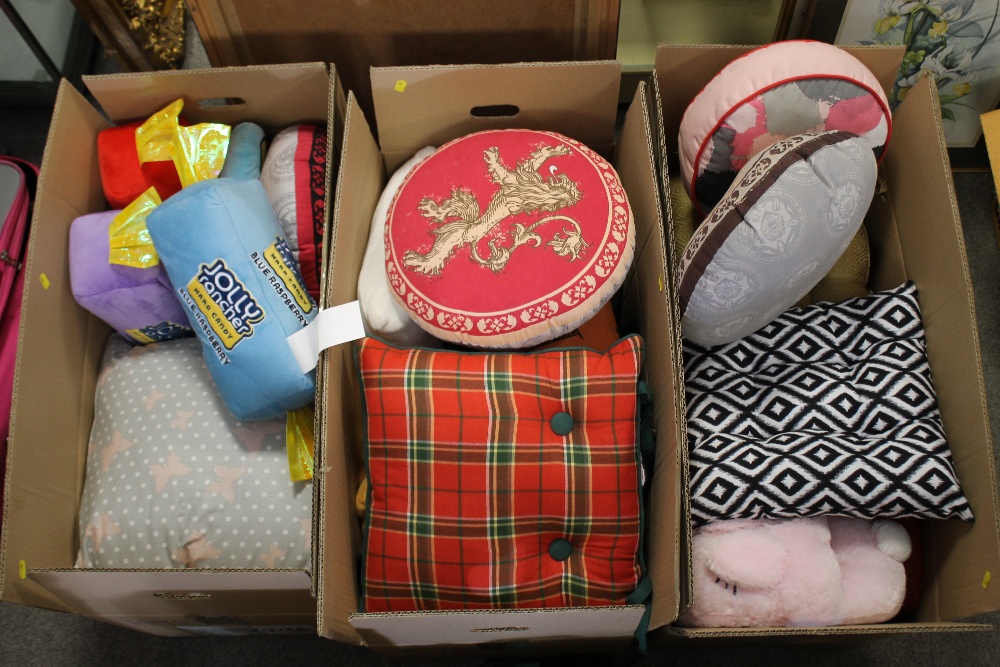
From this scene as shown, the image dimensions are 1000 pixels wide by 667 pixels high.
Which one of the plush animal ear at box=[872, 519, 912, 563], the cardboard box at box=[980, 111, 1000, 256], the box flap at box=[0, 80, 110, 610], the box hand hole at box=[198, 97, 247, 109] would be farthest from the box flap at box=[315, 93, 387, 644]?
the cardboard box at box=[980, 111, 1000, 256]

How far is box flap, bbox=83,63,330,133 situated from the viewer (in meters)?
1.10

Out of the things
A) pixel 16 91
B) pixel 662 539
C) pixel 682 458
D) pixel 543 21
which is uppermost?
pixel 16 91

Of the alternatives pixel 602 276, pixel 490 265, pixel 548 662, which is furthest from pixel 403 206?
pixel 548 662

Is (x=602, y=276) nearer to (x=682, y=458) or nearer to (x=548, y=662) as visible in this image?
(x=682, y=458)

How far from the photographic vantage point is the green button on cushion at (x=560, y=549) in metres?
0.93

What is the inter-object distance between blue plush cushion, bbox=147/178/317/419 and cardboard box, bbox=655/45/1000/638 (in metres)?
0.54

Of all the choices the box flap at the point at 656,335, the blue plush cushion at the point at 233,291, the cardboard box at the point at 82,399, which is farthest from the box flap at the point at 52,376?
the box flap at the point at 656,335

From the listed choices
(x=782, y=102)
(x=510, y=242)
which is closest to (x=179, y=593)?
(x=510, y=242)

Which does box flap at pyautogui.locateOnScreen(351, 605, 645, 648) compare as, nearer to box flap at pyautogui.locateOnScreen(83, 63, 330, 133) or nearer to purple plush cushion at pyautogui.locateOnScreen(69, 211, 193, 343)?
purple plush cushion at pyautogui.locateOnScreen(69, 211, 193, 343)

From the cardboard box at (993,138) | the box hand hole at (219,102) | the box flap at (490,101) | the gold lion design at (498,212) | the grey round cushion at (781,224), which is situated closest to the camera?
the grey round cushion at (781,224)

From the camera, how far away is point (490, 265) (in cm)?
94

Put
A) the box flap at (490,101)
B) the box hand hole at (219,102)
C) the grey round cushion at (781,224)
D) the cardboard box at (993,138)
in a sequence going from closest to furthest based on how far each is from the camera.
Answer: the grey round cushion at (781,224) → the box flap at (490,101) → the box hand hole at (219,102) → the cardboard box at (993,138)

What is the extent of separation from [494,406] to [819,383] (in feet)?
1.44

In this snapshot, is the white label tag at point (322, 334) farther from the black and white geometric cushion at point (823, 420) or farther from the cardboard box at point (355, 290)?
the black and white geometric cushion at point (823, 420)
